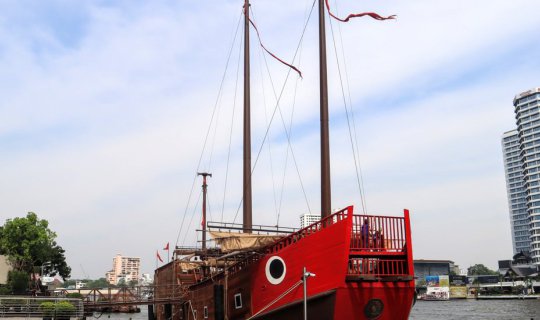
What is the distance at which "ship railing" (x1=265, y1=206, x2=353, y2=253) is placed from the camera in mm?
18141

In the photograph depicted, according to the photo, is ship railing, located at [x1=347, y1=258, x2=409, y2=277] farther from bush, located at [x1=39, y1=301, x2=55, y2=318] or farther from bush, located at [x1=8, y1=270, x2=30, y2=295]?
bush, located at [x1=8, y1=270, x2=30, y2=295]

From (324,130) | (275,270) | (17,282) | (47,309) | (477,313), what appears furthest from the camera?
(477,313)

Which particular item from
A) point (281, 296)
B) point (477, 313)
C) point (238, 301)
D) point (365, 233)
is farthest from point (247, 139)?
point (477, 313)

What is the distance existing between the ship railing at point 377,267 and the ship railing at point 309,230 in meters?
1.53

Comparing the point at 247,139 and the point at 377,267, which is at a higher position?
the point at 247,139

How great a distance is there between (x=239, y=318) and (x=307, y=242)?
5.99 metres

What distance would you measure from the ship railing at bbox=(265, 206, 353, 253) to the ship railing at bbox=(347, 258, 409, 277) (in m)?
1.53

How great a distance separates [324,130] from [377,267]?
24.9ft

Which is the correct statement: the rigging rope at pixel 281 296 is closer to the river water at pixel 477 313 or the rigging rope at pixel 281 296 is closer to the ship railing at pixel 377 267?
the ship railing at pixel 377 267

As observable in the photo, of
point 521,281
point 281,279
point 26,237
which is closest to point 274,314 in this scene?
point 281,279

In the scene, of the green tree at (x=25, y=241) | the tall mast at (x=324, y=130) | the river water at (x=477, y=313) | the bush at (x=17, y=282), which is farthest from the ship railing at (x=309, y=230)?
the green tree at (x=25, y=241)

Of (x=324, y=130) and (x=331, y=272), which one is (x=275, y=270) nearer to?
(x=331, y=272)

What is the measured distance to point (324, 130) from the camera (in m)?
24.1

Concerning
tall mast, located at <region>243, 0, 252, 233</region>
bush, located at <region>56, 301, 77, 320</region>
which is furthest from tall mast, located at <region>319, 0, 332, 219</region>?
bush, located at <region>56, 301, 77, 320</region>
